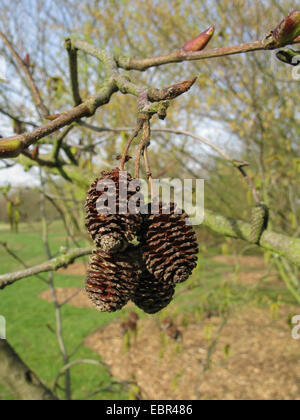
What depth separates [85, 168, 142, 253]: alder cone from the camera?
2.31 feet

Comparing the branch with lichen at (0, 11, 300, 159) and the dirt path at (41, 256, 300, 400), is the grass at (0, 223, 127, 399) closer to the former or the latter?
the dirt path at (41, 256, 300, 400)

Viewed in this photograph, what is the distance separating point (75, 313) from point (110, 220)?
23.4ft

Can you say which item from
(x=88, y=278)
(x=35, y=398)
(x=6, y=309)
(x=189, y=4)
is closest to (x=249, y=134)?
(x=189, y=4)

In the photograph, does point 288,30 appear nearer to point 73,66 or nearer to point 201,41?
point 201,41

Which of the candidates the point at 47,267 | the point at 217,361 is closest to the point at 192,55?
the point at 47,267

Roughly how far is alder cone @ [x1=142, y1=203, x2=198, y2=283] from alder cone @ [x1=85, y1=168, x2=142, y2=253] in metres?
0.06

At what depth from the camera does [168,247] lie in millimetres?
781

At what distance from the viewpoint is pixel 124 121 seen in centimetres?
553

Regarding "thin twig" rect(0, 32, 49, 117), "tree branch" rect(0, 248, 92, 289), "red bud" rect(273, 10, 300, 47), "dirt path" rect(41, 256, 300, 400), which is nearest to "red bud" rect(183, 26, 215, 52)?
"red bud" rect(273, 10, 300, 47)

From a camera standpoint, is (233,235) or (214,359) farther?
(214,359)

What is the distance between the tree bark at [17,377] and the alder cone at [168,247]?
1266 mm

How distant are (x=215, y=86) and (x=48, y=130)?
4.77 meters

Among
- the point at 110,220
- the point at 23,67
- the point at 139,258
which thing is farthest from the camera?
the point at 23,67

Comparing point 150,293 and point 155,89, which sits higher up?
point 155,89
